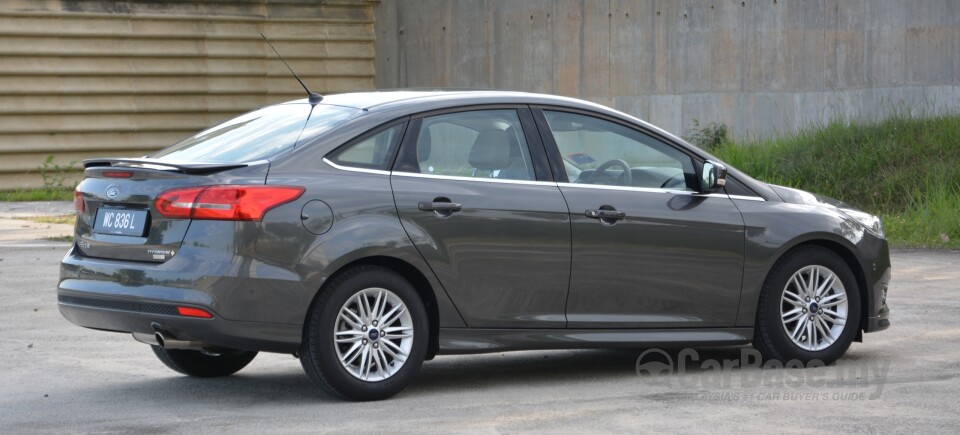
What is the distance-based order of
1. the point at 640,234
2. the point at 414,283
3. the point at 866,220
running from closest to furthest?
the point at 414,283 → the point at 640,234 → the point at 866,220

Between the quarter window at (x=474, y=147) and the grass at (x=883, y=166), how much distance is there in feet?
29.7

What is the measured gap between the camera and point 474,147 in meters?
7.50

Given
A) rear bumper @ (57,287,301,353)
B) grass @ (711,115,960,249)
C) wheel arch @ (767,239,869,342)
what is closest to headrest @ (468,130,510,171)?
rear bumper @ (57,287,301,353)

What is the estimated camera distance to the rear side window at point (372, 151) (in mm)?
7121

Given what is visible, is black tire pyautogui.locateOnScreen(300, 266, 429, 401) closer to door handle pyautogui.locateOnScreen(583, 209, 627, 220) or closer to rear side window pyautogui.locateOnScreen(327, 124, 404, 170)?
rear side window pyautogui.locateOnScreen(327, 124, 404, 170)

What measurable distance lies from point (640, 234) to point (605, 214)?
0.24 m

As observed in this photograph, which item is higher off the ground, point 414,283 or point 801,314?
point 414,283

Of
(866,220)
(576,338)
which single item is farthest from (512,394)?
(866,220)

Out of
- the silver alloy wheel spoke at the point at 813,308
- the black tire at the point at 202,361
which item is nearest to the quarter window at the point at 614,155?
the silver alloy wheel spoke at the point at 813,308

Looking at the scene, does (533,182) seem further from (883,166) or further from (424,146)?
(883,166)

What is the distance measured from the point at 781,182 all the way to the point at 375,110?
11.9 metres

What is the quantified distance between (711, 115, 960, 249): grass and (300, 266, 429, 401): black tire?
383 inches

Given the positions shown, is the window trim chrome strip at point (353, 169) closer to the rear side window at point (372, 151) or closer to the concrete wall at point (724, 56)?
the rear side window at point (372, 151)

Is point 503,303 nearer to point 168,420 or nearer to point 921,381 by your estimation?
point 168,420
